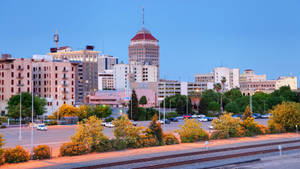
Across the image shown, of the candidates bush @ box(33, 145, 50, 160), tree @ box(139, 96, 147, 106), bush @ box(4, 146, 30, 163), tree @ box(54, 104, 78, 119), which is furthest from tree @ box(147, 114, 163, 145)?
tree @ box(139, 96, 147, 106)

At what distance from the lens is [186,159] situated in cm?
3606

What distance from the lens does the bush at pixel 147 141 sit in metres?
43.9

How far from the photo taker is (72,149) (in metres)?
38.7

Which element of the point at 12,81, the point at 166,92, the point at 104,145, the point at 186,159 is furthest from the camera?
the point at 166,92

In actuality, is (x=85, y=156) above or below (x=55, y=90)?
below

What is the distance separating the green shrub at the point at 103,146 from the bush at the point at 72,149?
53.5 inches

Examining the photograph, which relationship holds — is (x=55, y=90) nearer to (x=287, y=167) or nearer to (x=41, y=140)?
(x=41, y=140)

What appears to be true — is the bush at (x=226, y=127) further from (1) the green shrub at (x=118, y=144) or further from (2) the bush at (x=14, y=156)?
(2) the bush at (x=14, y=156)

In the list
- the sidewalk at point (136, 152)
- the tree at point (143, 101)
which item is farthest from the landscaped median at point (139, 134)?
the tree at point (143, 101)

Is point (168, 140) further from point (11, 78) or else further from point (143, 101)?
point (143, 101)

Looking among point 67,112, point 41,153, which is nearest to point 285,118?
point 41,153

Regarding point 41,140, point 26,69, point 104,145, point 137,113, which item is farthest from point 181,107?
point 104,145

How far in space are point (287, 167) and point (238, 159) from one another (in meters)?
4.74

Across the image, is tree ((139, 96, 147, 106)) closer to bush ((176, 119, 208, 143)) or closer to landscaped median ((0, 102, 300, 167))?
landscaped median ((0, 102, 300, 167))
